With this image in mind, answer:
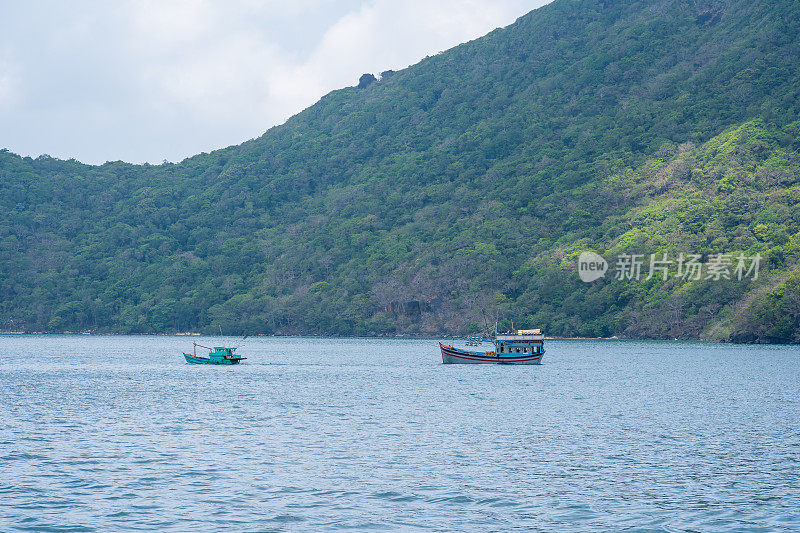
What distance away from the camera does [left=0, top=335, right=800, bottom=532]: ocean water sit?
2522 centimetres

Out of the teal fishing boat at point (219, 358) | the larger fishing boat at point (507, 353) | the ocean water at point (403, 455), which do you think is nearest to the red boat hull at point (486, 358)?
the larger fishing boat at point (507, 353)

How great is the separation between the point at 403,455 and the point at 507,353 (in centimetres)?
6017

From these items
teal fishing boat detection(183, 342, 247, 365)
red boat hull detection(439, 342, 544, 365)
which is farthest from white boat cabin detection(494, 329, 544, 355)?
teal fishing boat detection(183, 342, 247, 365)

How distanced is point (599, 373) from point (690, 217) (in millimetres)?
82935

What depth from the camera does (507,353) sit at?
93812mm

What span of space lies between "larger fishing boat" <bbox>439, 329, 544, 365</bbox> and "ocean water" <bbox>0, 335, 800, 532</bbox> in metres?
21.0

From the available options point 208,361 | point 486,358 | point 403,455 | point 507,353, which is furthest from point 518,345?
point 403,455

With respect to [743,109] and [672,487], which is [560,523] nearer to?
[672,487]

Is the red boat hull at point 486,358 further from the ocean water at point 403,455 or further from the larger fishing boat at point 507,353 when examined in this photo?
the ocean water at point 403,455

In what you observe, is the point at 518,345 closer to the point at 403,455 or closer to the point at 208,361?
the point at 208,361

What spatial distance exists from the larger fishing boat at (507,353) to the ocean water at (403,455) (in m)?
21.0

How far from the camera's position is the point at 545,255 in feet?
553

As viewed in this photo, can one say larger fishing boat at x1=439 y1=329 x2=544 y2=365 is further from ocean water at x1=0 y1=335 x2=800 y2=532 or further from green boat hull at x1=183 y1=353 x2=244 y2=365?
green boat hull at x1=183 y1=353 x2=244 y2=365

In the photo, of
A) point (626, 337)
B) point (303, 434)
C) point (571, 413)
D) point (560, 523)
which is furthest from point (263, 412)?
point (626, 337)
